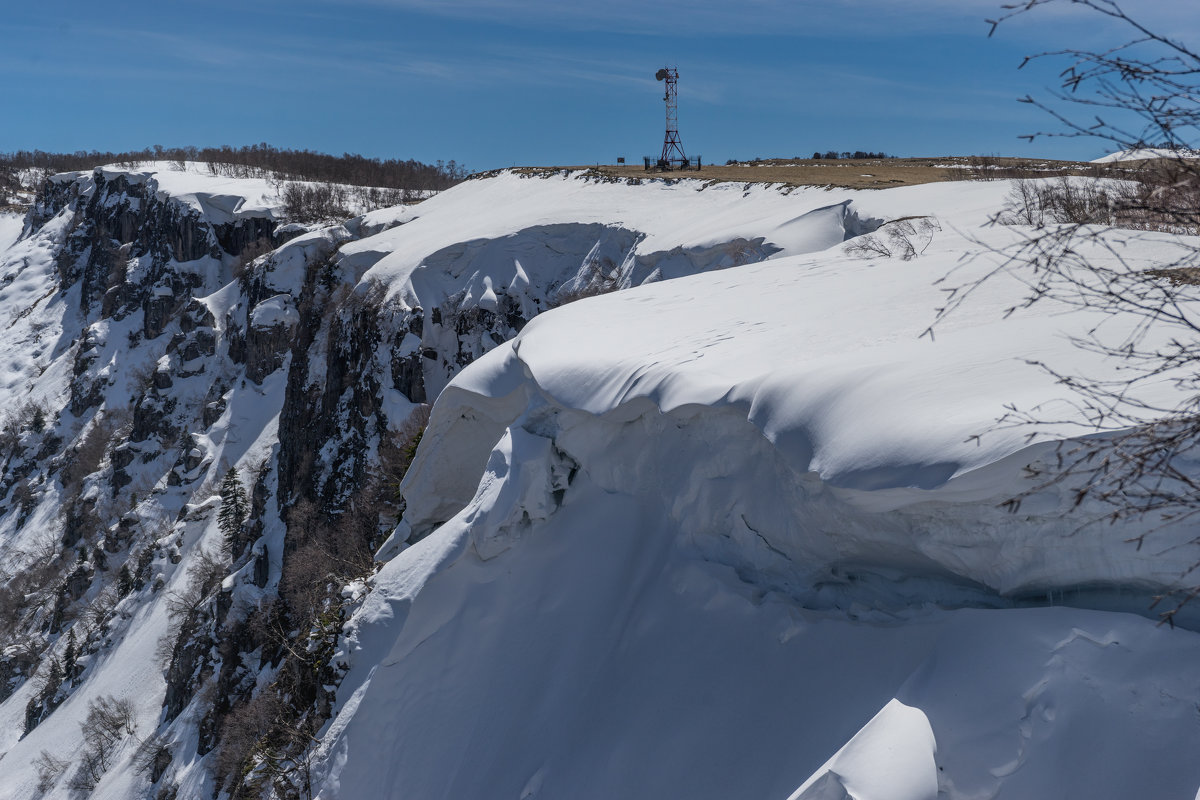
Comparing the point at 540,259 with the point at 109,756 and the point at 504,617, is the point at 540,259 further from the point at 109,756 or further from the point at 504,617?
the point at 504,617

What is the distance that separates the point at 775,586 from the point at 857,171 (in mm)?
38204

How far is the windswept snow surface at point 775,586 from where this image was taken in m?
4.61

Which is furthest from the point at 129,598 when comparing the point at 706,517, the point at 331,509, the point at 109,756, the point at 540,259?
the point at 706,517

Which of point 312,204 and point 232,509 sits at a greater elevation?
point 312,204

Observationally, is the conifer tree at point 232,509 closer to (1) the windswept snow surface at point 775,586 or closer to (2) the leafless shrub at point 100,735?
(2) the leafless shrub at point 100,735

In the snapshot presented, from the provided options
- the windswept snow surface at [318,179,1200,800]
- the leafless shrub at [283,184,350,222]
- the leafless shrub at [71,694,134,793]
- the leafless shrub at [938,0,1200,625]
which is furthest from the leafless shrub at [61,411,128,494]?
the leafless shrub at [938,0,1200,625]

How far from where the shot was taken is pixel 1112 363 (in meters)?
5.29

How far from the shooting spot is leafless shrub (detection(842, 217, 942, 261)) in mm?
13727

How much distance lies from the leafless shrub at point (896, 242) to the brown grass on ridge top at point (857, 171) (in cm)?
1585

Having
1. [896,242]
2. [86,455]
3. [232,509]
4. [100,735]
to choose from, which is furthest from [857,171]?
[86,455]

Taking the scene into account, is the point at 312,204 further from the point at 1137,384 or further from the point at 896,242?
the point at 1137,384

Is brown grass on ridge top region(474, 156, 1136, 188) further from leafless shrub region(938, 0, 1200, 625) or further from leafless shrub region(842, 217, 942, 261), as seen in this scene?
leafless shrub region(938, 0, 1200, 625)

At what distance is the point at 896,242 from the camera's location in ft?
47.9

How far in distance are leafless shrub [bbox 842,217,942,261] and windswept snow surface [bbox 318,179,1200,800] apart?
1600 millimetres
